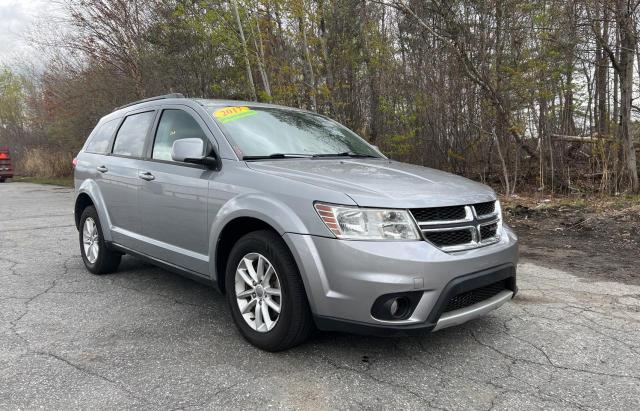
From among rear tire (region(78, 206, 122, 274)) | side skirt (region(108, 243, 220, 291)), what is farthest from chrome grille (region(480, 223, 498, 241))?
rear tire (region(78, 206, 122, 274))

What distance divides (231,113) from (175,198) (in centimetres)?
82

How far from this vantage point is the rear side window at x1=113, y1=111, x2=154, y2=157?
451cm

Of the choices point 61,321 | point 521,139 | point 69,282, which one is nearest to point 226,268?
point 61,321

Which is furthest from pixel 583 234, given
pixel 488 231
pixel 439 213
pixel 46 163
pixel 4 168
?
pixel 4 168

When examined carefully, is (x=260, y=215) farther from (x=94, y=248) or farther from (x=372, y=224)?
(x=94, y=248)

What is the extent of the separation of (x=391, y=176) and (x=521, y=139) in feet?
25.8

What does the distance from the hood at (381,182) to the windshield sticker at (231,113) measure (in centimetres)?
62

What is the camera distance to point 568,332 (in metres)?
3.49

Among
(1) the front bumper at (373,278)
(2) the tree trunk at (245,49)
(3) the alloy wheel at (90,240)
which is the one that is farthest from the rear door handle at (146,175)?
(2) the tree trunk at (245,49)

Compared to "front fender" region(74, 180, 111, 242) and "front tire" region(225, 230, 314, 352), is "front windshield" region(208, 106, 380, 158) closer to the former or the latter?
"front tire" region(225, 230, 314, 352)

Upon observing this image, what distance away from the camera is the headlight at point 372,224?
273 cm

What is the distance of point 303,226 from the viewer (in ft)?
9.34

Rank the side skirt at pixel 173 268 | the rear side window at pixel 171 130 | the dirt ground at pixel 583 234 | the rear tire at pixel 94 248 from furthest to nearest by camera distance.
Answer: the dirt ground at pixel 583 234
the rear tire at pixel 94 248
the rear side window at pixel 171 130
the side skirt at pixel 173 268

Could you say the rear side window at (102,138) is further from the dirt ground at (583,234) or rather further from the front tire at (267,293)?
the dirt ground at (583,234)
